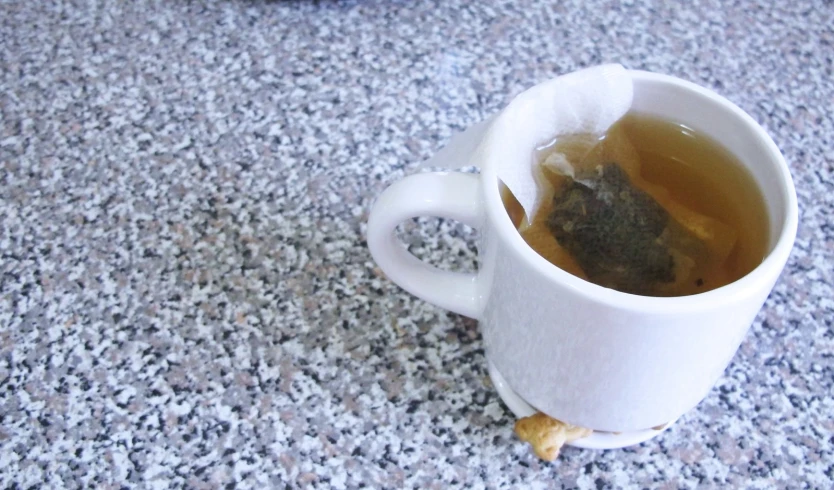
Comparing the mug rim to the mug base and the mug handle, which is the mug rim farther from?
the mug base

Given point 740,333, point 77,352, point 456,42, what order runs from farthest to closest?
point 456,42, point 77,352, point 740,333

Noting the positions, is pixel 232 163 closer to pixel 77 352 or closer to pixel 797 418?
pixel 77 352

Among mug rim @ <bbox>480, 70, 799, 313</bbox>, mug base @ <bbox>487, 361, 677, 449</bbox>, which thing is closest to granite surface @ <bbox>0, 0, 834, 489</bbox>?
mug base @ <bbox>487, 361, 677, 449</bbox>

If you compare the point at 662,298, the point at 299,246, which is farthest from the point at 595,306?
the point at 299,246

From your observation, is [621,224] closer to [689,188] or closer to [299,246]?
[689,188]

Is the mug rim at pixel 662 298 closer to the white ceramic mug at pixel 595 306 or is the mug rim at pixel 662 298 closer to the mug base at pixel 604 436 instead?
the white ceramic mug at pixel 595 306

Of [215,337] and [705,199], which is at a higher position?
[705,199]

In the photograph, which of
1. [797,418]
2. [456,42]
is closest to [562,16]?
[456,42]
